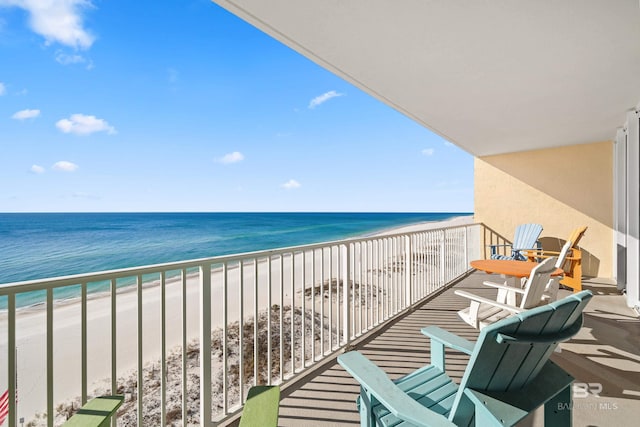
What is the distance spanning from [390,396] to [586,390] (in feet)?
6.64

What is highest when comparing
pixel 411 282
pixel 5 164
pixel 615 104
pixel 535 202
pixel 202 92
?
pixel 202 92

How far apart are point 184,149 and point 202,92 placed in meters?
6.97

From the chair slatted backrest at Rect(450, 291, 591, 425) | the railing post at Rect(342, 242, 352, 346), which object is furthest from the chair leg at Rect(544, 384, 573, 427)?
the railing post at Rect(342, 242, 352, 346)

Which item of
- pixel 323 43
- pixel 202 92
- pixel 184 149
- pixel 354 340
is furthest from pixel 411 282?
pixel 184 149

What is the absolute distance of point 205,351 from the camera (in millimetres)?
1796

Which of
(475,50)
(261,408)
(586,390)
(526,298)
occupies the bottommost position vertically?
(586,390)

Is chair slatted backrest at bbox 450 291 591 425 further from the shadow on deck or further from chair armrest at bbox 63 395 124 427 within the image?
chair armrest at bbox 63 395 124 427

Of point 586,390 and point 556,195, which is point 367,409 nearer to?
point 586,390

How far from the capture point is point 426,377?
4.92 feet

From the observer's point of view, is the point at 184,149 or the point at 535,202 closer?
the point at 535,202

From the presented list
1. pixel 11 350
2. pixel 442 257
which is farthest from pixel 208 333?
pixel 442 257

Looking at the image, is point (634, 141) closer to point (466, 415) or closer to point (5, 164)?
point (466, 415)

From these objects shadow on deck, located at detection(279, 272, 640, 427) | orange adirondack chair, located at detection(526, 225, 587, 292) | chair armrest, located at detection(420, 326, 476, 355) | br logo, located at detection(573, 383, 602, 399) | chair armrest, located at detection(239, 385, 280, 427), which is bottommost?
shadow on deck, located at detection(279, 272, 640, 427)

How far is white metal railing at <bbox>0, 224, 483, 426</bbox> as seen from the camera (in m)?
1.49
